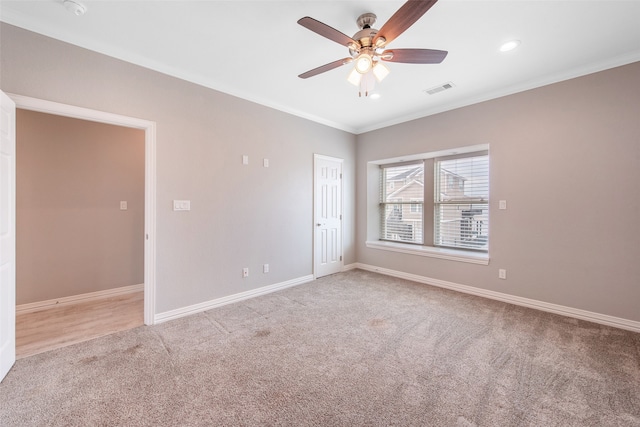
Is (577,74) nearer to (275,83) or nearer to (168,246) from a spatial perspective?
(275,83)

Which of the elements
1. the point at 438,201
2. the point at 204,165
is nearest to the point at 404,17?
the point at 204,165

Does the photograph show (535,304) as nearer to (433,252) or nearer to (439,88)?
(433,252)

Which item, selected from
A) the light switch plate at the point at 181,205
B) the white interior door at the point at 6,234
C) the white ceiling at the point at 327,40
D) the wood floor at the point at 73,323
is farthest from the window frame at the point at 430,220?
the white interior door at the point at 6,234

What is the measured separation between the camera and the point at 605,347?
234 centimetres

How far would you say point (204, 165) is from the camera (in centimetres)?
320

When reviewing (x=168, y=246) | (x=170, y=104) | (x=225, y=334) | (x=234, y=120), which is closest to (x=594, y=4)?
(x=234, y=120)

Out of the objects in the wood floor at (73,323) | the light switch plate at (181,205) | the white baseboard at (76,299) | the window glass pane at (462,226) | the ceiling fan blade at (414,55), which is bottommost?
the wood floor at (73,323)

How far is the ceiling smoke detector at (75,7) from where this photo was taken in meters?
1.96

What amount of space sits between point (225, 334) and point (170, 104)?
260 centimetres

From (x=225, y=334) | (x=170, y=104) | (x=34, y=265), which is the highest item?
Result: (x=170, y=104)

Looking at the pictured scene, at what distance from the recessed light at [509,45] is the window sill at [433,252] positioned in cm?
254

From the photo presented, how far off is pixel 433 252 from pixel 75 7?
4.83m

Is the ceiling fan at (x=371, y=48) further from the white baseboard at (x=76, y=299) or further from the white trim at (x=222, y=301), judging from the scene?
the white baseboard at (x=76, y=299)

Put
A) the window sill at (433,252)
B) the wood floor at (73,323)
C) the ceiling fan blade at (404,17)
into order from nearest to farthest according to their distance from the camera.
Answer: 1. the ceiling fan blade at (404,17)
2. the wood floor at (73,323)
3. the window sill at (433,252)
